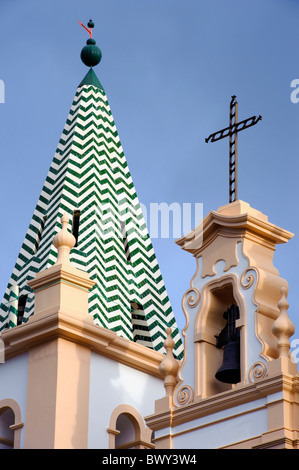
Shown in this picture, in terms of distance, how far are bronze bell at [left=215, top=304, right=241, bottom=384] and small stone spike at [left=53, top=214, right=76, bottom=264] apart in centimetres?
362

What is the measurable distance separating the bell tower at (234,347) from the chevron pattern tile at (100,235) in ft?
11.5

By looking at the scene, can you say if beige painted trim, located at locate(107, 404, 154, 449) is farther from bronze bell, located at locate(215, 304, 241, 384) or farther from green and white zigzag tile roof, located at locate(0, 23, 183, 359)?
bronze bell, located at locate(215, 304, 241, 384)

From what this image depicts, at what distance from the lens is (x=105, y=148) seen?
1217 inches

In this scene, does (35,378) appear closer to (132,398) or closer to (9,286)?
(132,398)

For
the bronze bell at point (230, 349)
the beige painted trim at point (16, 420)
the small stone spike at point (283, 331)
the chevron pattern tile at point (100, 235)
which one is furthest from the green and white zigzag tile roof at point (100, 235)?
the small stone spike at point (283, 331)

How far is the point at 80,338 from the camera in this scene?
2578 cm

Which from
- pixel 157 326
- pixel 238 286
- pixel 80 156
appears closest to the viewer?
pixel 238 286

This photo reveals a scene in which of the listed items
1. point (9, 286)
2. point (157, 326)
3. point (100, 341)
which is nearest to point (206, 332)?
point (100, 341)

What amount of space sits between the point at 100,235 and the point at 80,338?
3698 mm

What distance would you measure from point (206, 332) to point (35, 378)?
3350 mm

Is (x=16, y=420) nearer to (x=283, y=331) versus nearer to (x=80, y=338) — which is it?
(x=80, y=338)

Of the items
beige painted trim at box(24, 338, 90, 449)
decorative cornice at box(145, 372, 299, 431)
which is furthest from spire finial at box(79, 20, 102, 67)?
decorative cornice at box(145, 372, 299, 431)

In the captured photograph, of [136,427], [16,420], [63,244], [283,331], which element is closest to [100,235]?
[63,244]

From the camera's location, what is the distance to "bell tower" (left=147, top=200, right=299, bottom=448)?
2234 centimetres
